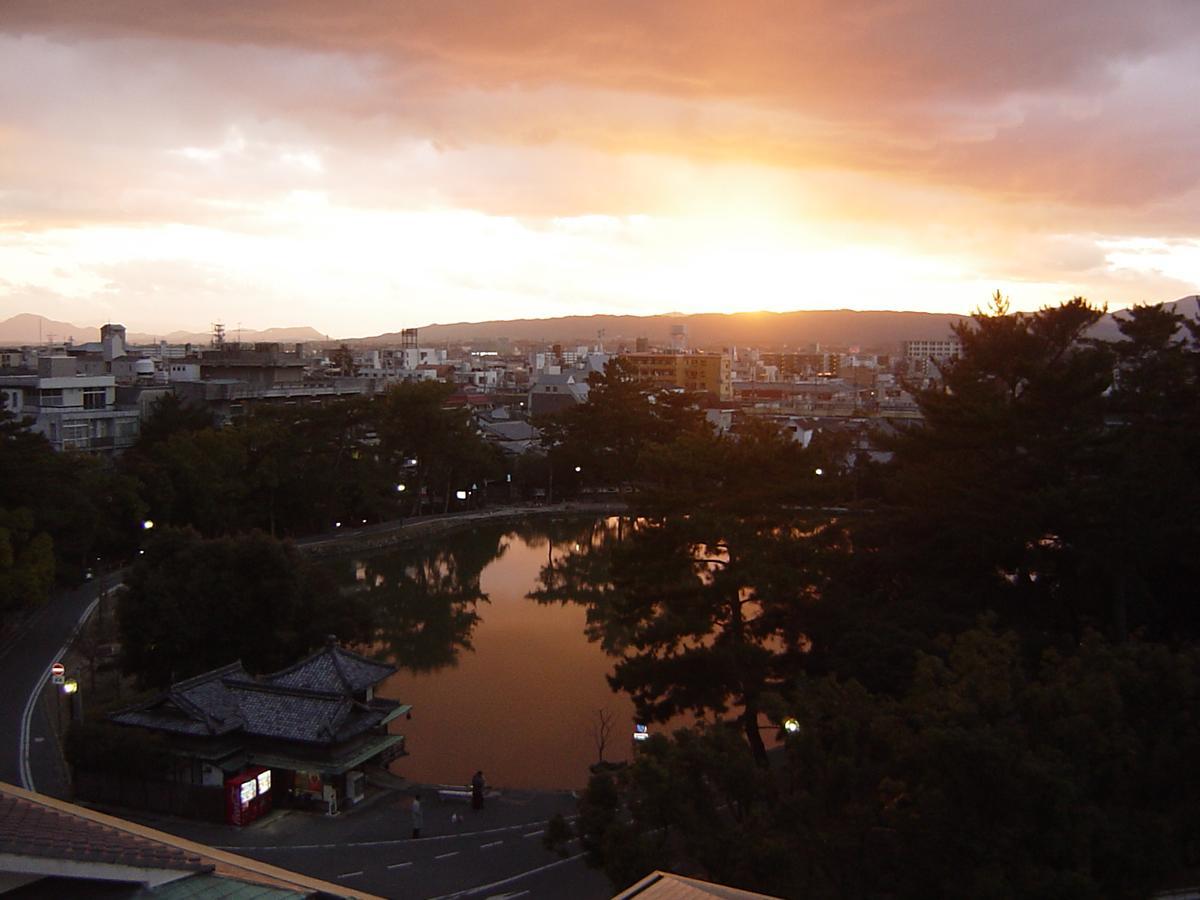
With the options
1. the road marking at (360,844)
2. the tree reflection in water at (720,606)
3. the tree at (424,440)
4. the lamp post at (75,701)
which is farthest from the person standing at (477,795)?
the tree at (424,440)

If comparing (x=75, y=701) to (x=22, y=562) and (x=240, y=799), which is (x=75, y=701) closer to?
(x=240, y=799)

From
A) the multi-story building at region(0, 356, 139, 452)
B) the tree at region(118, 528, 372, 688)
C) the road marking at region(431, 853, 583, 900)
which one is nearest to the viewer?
the road marking at region(431, 853, 583, 900)

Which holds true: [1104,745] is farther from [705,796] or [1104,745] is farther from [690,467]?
[690,467]

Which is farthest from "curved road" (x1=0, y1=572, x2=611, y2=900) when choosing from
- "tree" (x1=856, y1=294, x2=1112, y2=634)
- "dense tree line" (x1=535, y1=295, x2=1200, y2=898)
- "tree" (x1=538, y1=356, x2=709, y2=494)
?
"tree" (x1=538, y1=356, x2=709, y2=494)

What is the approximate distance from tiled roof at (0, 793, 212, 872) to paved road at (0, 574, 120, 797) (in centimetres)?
643

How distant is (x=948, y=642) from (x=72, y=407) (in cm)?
1807

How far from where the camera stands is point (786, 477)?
780 centimetres

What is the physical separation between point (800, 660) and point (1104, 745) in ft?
11.1

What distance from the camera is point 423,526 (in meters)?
20.1

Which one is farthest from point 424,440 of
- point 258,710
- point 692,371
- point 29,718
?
point 692,371

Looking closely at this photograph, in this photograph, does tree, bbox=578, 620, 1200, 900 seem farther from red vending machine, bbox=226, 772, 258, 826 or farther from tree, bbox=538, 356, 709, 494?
tree, bbox=538, 356, 709, 494

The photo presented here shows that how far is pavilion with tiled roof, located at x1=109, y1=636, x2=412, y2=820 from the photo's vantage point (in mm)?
7270

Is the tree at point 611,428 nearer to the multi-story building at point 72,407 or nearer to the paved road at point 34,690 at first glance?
the multi-story building at point 72,407

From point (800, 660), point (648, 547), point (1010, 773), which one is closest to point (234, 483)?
point (648, 547)
